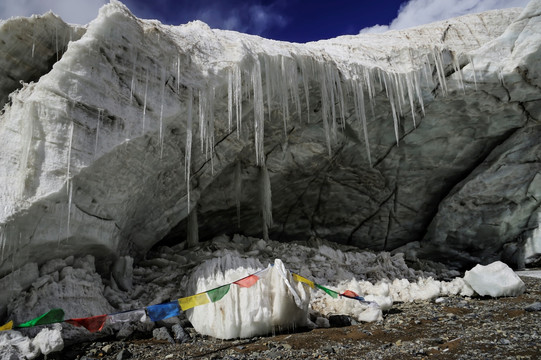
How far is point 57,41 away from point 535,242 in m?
16.1

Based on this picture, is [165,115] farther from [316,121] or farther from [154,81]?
[316,121]

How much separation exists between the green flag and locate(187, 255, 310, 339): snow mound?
2.34m

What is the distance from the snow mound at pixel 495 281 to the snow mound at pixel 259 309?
5.23m

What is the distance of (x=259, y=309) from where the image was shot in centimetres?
695

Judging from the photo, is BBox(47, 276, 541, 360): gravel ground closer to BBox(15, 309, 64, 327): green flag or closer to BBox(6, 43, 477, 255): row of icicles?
BBox(15, 309, 64, 327): green flag

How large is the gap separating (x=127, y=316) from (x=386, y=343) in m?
4.44

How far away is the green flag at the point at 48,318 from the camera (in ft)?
19.6

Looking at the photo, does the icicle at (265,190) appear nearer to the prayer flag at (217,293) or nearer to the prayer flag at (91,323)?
the prayer flag at (217,293)

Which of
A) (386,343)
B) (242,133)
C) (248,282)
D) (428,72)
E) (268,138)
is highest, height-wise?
(428,72)

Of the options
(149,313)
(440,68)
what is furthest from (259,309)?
(440,68)

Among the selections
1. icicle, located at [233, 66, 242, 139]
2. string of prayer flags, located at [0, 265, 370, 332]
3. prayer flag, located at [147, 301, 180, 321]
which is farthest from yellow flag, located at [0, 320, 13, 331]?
icicle, located at [233, 66, 242, 139]

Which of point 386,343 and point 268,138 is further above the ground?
point 268,138

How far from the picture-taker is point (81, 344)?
669 cm

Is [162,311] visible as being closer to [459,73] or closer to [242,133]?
[242,133]
